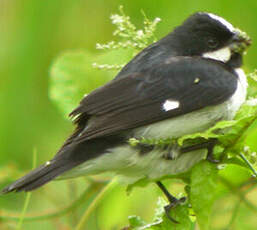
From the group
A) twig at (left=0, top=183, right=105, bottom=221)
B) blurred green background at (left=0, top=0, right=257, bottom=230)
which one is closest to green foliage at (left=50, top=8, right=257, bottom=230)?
twig at (left=0, top=183, right=105, bottom=221)

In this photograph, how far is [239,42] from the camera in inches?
124

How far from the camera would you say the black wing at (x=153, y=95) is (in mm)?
2934

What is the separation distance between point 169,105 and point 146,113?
0.27 feet

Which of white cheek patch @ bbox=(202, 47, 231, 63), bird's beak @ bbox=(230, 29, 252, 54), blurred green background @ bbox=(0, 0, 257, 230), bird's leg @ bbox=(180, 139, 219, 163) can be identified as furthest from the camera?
blurred green background @ bbox=(0, 0, 257, 230)

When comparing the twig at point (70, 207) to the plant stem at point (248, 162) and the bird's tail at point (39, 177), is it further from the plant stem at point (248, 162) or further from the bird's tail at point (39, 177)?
the plant stem at point (248, 162)

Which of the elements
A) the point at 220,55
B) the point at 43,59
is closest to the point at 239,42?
the point at 220,55

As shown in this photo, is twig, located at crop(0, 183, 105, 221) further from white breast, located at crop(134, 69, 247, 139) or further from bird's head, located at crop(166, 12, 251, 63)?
bird's head, located at crop(166, 12, 251, 63)

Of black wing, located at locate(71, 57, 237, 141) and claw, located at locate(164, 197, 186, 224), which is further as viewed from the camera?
black wing, located at locate(71, 57, 237, 141)

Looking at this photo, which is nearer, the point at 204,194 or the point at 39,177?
the point at 204,194

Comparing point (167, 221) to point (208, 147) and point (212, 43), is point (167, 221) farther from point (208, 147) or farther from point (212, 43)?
point (212, 43)

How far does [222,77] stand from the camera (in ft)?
10.2

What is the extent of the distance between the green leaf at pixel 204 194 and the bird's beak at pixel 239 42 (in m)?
0.68

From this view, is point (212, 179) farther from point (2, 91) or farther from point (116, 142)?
point (2, 91)

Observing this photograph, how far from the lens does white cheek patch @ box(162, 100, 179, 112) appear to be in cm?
296
